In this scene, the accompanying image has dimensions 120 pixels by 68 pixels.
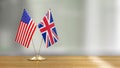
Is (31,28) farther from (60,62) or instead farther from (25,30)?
(60,62)

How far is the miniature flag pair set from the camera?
242 centimetres

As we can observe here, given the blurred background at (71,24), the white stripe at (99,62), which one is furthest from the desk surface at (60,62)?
the blurred background at (71,24)

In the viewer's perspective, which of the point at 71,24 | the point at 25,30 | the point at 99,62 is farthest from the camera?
the point at 71,24

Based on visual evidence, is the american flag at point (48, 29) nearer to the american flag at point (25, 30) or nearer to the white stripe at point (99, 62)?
the american flag at point (25, 30)

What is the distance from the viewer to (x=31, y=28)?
2.44 meters

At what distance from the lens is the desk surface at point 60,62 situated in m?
2.16

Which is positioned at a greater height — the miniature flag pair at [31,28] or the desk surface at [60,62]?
the miniature flag pair at [31,28]

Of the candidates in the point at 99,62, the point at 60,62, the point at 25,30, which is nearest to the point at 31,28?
the point at 25,30

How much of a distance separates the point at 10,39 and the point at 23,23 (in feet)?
0.99

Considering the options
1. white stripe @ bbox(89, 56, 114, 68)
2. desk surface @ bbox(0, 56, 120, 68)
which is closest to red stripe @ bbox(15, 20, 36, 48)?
desk surface @ bbox(0, 56, 120, 68)

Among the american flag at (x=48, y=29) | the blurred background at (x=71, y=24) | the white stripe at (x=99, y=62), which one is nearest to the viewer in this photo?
the white stripe at (x=99, y=62)

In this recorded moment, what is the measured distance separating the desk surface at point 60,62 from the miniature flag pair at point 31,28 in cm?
16

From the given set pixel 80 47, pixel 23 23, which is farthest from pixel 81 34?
pixel 23 23

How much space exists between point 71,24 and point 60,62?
0.47 meters
